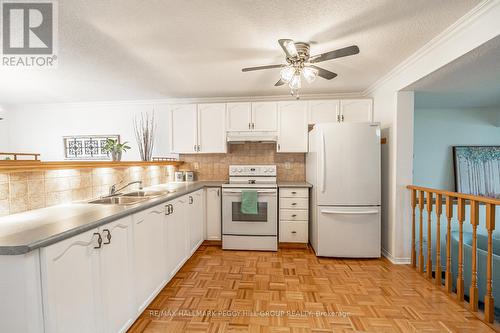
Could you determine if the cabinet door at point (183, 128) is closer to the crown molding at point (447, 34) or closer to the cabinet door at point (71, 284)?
the cabinet door at point (71, 284)

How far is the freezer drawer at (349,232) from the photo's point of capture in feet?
9.70

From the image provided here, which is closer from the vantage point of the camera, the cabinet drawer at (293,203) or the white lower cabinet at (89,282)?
the white lower cabinet at (89,282)

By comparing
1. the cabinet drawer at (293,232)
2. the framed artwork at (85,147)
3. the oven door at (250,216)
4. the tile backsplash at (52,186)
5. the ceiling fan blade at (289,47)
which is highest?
the ceiling fan blade at (289,47)

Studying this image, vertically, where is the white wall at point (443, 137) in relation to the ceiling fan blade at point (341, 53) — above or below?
below

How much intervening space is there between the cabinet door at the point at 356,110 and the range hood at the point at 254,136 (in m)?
1.03

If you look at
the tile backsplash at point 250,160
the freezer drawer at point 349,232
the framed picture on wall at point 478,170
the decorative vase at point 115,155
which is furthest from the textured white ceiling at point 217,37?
the framed picture on wall at point 478,170

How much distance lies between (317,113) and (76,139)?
410cm

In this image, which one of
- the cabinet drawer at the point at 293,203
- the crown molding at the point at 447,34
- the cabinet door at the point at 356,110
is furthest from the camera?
the cabinet door at the point at 356,110

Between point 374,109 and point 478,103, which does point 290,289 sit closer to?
point 374,109

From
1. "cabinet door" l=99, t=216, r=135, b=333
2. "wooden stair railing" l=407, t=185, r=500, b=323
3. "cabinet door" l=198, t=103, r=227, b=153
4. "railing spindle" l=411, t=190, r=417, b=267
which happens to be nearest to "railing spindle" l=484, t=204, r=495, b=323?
"wooden stair railing" l=407, t=185, r=500, b=323

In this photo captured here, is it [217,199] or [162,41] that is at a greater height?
[162,41]

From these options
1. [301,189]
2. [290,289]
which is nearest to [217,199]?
[301,189]

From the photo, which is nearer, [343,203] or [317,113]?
[343,203]

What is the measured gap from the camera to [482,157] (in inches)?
154
